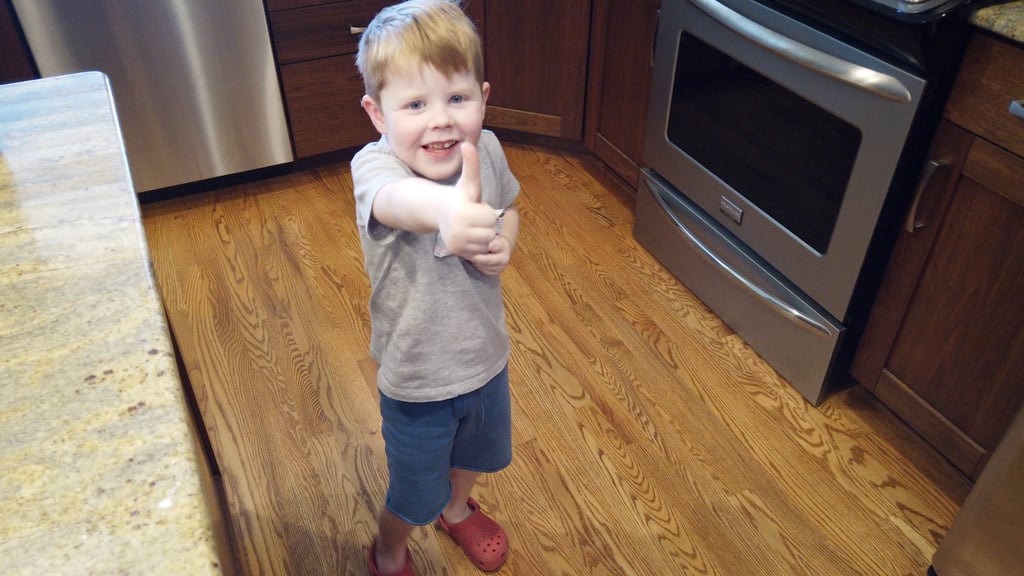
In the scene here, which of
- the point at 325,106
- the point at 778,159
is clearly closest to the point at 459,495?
the point at 778,159

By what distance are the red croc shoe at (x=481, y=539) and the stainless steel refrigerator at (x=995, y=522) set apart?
73 cm

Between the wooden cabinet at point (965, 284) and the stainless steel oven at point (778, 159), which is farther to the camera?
the stainless steel oven at point (778, 159)

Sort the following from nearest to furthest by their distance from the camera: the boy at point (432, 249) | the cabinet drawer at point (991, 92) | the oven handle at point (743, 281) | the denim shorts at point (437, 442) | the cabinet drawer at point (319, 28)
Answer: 1. the boy at point (432, 249)
2. the denim shorts at point (437, 442)
3. the cabinet drawer at point (991, 92)
4. the oven handle at point (743, 281)
5. the cabinet drawer at point (319, 28)

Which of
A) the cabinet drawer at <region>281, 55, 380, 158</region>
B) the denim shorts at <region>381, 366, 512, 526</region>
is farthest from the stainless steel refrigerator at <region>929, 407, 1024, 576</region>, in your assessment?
the cabinet drawer at <region>281, 55, 380, 158</region>

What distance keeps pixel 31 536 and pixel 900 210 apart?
1.38 meters

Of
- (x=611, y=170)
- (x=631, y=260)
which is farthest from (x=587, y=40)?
(x=631, y=260)

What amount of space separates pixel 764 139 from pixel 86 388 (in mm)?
1357

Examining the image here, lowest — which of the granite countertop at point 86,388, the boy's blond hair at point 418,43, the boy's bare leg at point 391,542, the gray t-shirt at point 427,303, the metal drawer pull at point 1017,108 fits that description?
the boy's bare leg at point 391,542

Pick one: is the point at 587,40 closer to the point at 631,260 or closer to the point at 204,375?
the point at 631,260

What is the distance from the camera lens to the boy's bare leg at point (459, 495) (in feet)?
4.11

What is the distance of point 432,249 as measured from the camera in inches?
33.7

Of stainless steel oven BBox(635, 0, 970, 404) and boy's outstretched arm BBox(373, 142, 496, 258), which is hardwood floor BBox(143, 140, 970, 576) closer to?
stainless steel oven BBox(635, 0, 970, 404)

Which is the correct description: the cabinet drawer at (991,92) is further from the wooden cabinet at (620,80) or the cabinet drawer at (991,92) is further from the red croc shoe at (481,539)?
the red croc shoe at (481,539)

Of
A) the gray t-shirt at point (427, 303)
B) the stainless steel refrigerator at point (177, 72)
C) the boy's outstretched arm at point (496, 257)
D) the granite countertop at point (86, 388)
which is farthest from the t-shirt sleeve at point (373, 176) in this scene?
the stainless steel refrigerator at point (177, 72)
